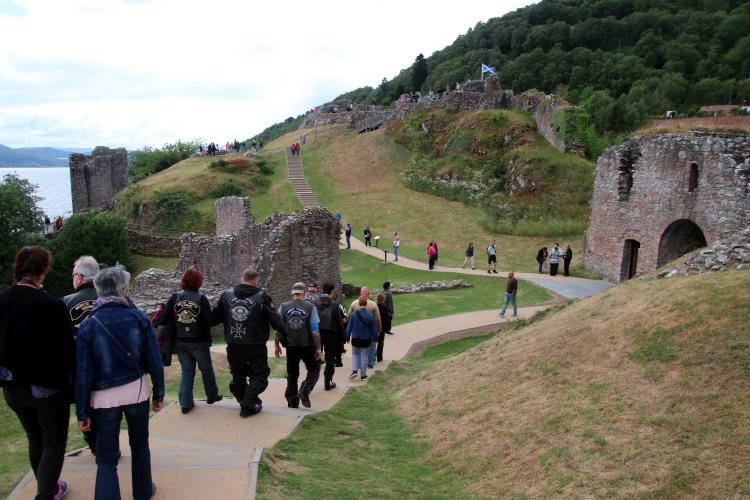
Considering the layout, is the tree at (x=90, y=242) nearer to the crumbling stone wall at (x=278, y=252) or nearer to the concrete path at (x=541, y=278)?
the crumbling stone wall at (x=278, y=252)

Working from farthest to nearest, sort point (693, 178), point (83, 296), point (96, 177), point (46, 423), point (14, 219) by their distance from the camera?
point (96, 177) < point (14, 219) < point (693, 178) < point (83, 296) < point (46, 423)

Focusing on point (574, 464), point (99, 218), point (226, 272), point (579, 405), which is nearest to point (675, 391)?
point (579, 405)

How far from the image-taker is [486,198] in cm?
3784

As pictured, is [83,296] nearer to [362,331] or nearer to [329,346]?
[329,346]

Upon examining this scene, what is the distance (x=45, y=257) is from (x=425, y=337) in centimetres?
1257

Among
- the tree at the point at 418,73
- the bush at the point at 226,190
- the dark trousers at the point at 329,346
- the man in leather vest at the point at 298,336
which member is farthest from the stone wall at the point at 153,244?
the tree at the point at 418,73

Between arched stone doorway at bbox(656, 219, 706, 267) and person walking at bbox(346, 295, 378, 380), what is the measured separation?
14508 millimetres

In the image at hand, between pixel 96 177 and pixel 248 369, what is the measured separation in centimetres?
5357

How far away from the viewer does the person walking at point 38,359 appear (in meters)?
4.46

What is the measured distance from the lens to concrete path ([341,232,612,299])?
21.7m

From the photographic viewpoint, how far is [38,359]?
178 inches

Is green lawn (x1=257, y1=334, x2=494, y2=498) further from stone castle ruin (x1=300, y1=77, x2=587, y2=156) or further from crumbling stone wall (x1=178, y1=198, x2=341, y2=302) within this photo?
stone castle ruin (x1=300, y1=77, x2=587, y2=156)

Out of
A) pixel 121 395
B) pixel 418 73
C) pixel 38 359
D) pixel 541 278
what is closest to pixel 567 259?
pixel 541 278

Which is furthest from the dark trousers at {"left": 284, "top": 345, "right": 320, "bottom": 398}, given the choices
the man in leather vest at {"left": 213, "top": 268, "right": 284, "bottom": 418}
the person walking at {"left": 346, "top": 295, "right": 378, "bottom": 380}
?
the person walking at {"left": 346, "top": 295, "right": 378, "bottom": 380}
